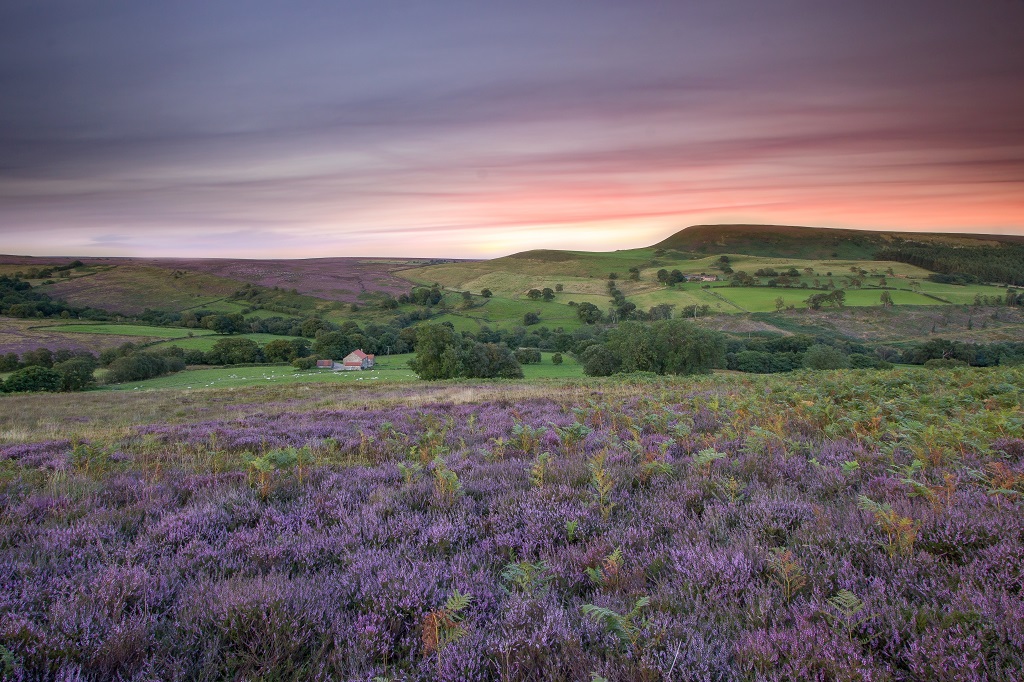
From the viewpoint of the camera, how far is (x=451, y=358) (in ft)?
180

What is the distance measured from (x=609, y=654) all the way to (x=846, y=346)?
311ft

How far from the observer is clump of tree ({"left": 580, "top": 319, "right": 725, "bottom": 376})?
191 ft

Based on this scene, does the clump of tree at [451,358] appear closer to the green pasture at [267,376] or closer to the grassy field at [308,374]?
the grassy field at [308,374]

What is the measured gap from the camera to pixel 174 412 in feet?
51.7

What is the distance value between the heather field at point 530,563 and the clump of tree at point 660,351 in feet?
170

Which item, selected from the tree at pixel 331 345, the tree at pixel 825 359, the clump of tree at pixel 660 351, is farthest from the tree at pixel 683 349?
the tree at pixel 331 345

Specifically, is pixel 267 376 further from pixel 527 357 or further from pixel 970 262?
pixel 970 262

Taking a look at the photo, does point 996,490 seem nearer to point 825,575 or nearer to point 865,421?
point 825,575

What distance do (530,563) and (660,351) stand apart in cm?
5902

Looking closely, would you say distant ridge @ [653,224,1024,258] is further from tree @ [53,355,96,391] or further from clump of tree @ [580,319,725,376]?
tree @ [53,355,96,391]

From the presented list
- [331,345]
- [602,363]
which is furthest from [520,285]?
[602,363]

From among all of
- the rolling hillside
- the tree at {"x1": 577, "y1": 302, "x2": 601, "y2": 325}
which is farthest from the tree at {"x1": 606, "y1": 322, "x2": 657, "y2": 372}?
the tree at {"x1": 577, "y1": 302, "x2": 601, "y2": 325}

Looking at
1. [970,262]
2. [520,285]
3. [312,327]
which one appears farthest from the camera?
[520,285]

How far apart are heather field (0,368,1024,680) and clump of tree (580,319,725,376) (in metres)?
51.8
